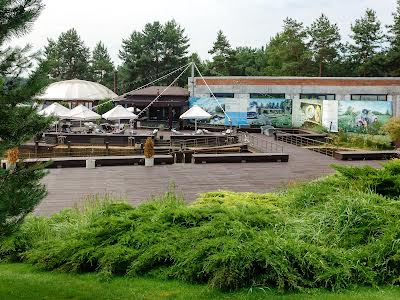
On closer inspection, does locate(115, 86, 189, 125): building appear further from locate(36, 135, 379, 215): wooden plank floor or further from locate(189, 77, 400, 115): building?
locate(36, 135, 379, 215): wooden plank floor

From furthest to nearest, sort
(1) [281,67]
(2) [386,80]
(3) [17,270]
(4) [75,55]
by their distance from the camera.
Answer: (4) [75,55] < (1) [281,67] < (2) [386,80] < (3) [17,270]

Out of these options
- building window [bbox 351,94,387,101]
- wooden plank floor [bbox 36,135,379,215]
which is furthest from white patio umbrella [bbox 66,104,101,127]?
building window [bbox 351,94,387,101]

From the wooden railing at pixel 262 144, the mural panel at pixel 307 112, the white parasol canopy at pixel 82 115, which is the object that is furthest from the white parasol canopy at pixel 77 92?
the wooden railing at pixel 262 144

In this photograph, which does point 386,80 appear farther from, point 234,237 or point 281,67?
point 234,237

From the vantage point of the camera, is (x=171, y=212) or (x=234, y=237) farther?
(x=171, y=212)

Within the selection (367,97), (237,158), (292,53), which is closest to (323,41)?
(292,53)

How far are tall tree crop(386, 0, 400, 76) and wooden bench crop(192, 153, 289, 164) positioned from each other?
109ft

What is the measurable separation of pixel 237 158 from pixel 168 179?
5093 millimetres

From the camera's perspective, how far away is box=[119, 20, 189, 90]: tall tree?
6062 cm

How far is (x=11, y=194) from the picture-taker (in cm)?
638

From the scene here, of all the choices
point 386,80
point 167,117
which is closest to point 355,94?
point 386,80

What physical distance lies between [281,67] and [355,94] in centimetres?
2092

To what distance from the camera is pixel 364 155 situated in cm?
2420

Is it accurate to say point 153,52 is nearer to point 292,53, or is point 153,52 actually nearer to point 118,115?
point 292,53
